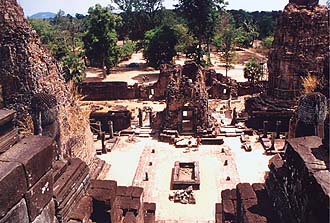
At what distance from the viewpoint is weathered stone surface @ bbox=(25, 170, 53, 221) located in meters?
3.24

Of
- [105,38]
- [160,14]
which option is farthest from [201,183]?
[160,14]

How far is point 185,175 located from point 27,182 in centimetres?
1377

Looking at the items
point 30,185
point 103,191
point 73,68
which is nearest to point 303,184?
point 30,185

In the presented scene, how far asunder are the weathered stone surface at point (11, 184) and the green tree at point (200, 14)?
116ft

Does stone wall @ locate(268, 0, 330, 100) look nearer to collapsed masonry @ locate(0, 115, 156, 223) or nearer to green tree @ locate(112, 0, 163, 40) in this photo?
collapsed masonry @ locate(0, 115, 156, 223)

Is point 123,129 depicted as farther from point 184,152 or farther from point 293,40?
point 293,40

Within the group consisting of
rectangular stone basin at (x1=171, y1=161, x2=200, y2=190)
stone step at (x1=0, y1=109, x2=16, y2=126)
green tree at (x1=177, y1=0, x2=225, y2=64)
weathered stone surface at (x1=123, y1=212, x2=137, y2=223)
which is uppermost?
green tree at (x1=177, y1=0, x2=225, y2=64)

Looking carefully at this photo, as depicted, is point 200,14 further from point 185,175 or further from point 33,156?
point 33,156

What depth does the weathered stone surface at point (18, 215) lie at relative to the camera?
2858 mm

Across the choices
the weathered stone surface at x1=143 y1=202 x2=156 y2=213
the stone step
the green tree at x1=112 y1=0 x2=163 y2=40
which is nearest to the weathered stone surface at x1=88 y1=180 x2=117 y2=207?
the stone step

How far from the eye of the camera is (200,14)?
124 feet

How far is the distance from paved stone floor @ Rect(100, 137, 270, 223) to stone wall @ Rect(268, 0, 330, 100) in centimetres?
620

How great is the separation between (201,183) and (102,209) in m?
9.50

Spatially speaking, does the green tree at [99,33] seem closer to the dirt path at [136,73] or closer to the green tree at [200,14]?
the dirt path at [136,73]
